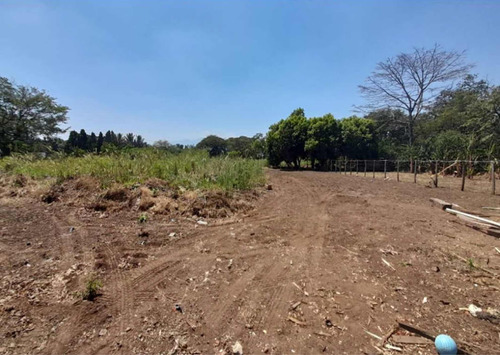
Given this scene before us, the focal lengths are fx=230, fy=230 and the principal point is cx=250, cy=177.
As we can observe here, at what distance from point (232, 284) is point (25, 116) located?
2878 cm

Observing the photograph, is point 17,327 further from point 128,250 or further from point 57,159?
point 57,159

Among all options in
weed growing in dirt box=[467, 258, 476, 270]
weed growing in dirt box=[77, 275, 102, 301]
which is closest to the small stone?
weed growing in dirt box=[77, 275, 102, 301]

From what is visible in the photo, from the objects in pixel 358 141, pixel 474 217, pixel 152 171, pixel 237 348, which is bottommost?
pixel 237 348

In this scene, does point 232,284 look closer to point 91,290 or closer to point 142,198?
point 91,290

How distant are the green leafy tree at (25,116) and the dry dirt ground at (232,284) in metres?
23.5

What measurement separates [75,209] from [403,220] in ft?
20.9

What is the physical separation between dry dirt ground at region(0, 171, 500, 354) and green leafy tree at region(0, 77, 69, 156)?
77.2ft

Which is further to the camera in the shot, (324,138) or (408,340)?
(324,138)

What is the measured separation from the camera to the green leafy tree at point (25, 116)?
20125 millimetres

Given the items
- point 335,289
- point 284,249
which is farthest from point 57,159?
point 335,289

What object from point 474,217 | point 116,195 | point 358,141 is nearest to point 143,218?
point 116,195

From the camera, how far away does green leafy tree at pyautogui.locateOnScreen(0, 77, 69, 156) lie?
20125mm

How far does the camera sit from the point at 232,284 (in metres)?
2.36

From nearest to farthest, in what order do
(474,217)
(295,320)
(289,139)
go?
(295,320)
(474,217)
(289,139)
